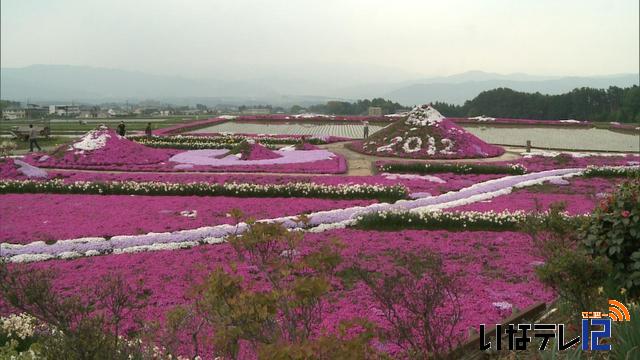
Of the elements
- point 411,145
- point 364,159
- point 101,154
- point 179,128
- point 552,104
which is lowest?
point 364,159

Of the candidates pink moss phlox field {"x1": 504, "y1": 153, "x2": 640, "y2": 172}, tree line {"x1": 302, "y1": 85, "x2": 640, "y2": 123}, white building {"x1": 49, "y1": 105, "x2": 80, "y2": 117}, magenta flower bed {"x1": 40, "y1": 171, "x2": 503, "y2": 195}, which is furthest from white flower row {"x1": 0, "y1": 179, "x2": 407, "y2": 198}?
white building {"x1": 49, "y1": 105, "x2": 80, "y2": 117}

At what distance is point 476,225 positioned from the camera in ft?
41.2

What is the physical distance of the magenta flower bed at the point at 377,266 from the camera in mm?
7652

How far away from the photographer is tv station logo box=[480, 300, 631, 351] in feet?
15.8

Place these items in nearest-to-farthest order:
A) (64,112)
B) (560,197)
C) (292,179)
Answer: (560,197)
(292,179)
(64,112)

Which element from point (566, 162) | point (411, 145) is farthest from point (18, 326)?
point (411, 145)

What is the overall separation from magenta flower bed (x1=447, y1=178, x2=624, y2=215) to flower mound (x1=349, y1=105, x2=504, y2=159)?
8.12 meters

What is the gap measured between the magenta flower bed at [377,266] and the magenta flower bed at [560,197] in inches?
113

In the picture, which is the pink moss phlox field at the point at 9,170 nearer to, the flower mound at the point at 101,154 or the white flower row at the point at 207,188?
the flower mound at the point at 101,154

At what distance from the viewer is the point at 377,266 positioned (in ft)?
31.6

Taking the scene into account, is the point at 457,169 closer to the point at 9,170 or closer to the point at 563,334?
the point at 563,334

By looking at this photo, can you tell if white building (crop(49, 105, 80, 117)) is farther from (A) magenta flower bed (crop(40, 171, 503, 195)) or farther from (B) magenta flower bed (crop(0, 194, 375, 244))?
(B) magenta flower bed (crop(0, 194, 375, 244))

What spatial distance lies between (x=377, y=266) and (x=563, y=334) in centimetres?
459

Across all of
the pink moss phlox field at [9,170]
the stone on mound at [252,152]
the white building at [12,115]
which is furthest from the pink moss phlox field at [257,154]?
the white building at [12,115]
